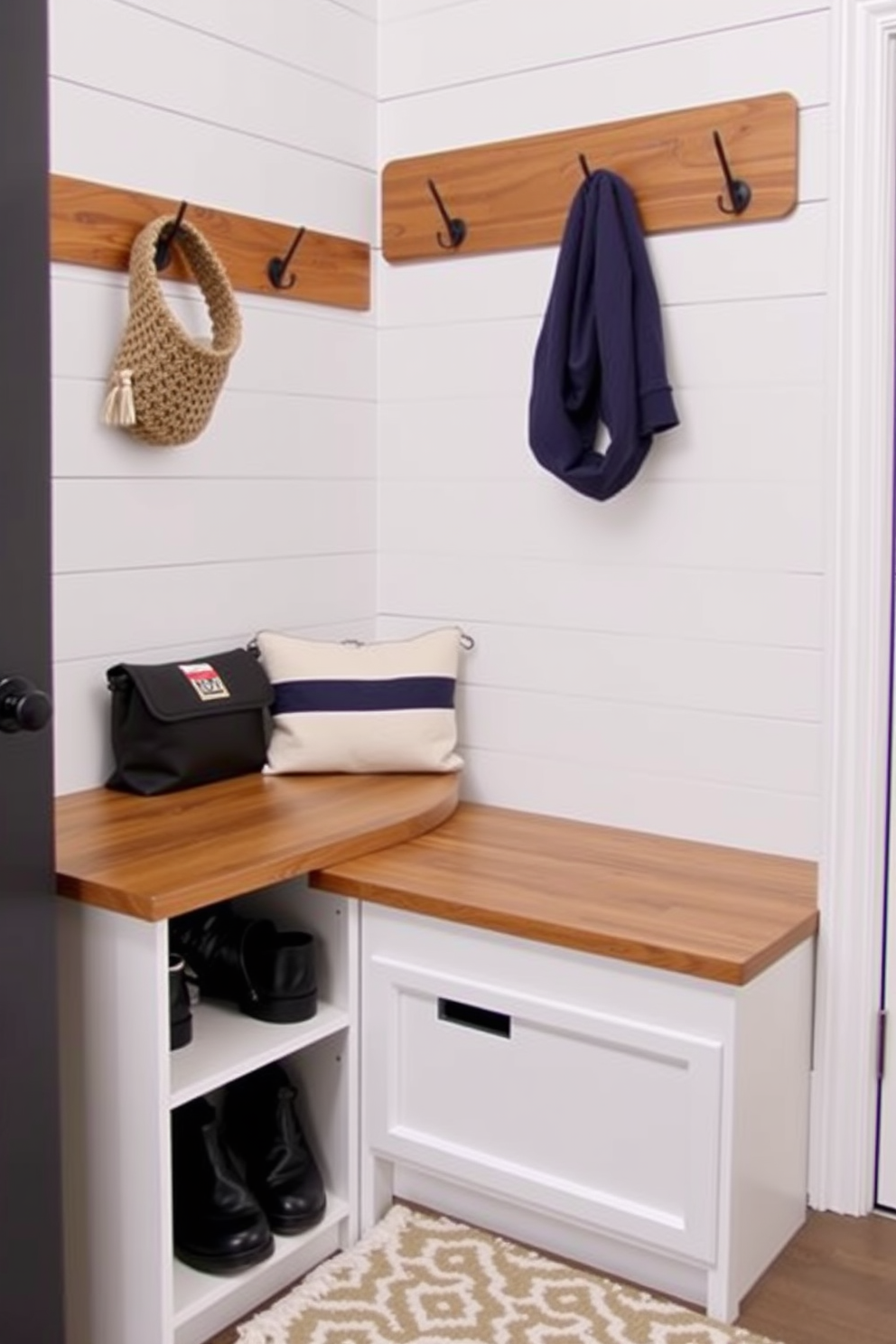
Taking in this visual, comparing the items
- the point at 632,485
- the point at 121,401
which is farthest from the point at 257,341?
the point at 632,485

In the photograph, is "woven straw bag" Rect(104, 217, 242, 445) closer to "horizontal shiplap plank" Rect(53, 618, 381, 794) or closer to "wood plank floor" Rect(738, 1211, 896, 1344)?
"horizontal shiplap plank" Rect(53, 618, 381, 794)

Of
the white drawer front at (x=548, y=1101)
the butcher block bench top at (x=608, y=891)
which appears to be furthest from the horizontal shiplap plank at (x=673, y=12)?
the white drawer front at (x=548, y=1101)

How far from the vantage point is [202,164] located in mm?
2562

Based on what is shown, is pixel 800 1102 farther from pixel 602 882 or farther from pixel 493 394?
pixel 493 394

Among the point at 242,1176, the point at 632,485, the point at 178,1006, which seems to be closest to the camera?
the point at 178,1006

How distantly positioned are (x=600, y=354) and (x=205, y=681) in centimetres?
84

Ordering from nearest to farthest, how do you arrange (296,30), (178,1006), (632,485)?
(178,1006), (632,485), (296,30)

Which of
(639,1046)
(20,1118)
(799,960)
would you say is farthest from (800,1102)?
(20,1118)

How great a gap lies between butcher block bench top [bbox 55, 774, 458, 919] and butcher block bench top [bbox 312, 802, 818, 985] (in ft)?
0.20

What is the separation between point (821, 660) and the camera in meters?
2.41

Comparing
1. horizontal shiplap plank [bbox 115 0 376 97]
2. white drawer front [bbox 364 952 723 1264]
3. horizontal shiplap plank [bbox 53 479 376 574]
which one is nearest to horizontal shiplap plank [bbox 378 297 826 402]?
horizontal shiplap plank [bbox 53 479 376 574]

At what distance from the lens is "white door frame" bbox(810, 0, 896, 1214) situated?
228 centimetres

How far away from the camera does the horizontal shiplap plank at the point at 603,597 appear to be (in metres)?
2.46

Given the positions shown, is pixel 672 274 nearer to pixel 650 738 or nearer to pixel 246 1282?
pixel 650 738
